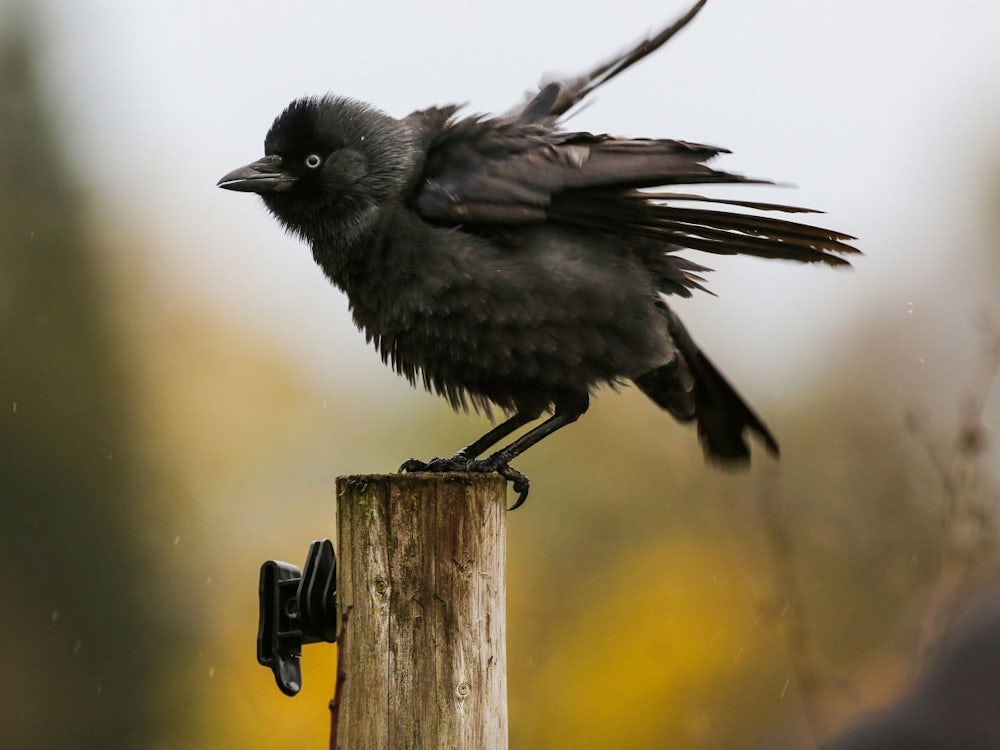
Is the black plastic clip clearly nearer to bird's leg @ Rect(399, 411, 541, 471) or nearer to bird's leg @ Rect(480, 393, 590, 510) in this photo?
bird's leg @ Rect(399, 411, 541, 471)

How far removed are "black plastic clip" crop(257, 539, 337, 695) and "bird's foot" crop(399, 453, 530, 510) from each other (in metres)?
0.78

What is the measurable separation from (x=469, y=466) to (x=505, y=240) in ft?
2.86

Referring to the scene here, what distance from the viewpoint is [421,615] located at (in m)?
3.27

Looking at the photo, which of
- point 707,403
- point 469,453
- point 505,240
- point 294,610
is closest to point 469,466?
point 469,453

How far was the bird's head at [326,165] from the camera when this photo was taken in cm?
538

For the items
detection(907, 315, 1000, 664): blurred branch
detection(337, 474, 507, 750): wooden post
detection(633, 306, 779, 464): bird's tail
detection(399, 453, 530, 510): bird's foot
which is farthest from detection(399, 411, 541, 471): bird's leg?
detection(907, 315, 1000, 664): blurred branch

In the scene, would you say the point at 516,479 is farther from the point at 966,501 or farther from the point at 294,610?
the point at 966,501

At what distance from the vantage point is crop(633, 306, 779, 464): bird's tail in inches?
234

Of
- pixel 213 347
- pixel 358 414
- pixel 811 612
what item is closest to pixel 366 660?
pixel 811 612

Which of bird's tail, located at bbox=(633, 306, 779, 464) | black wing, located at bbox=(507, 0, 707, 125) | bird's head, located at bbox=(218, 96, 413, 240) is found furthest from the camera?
bird's tail, located at bbox=(633, 306, 779, 464)

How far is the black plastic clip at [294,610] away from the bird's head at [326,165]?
5.89 ft

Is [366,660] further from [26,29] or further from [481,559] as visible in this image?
[26,29]

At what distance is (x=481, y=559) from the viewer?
3350 mm

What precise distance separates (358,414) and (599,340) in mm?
22896
